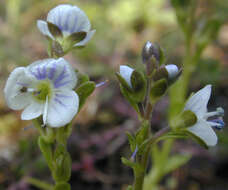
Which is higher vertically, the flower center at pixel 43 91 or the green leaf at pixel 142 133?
the flower center at pixel 43 91

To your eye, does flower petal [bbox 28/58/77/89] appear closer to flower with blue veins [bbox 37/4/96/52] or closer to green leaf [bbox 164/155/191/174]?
flower with blue veins [bbox 37/4/96/52]

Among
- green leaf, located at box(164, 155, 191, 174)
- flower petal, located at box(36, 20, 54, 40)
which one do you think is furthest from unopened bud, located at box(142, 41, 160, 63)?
green leaf, located at box(164, 155, 191, 174)

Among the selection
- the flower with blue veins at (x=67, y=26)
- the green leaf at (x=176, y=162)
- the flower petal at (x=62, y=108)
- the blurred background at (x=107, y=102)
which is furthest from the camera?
the blurred background at (x=107, y=102)

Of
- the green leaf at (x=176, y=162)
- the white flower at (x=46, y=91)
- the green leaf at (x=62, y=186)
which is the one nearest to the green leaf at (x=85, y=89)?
the white flower at (x=46, y=91)

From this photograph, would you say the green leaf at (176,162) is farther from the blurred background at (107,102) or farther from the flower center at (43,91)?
the flower center at (43,91)

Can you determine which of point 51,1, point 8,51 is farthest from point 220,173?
point 51,1

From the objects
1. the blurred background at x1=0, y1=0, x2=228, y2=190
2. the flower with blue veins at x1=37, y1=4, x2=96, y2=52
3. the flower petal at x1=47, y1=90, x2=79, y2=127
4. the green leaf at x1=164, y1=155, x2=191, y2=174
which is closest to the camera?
the flower petal at x1=47, y1=90, x2=79, y2=127

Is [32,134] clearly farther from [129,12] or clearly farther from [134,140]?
[129,12]

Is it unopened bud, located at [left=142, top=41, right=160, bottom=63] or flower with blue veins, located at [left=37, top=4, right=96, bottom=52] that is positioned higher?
flower with blue veins, located at [left=37, top=4, right=96, bottom=52]
